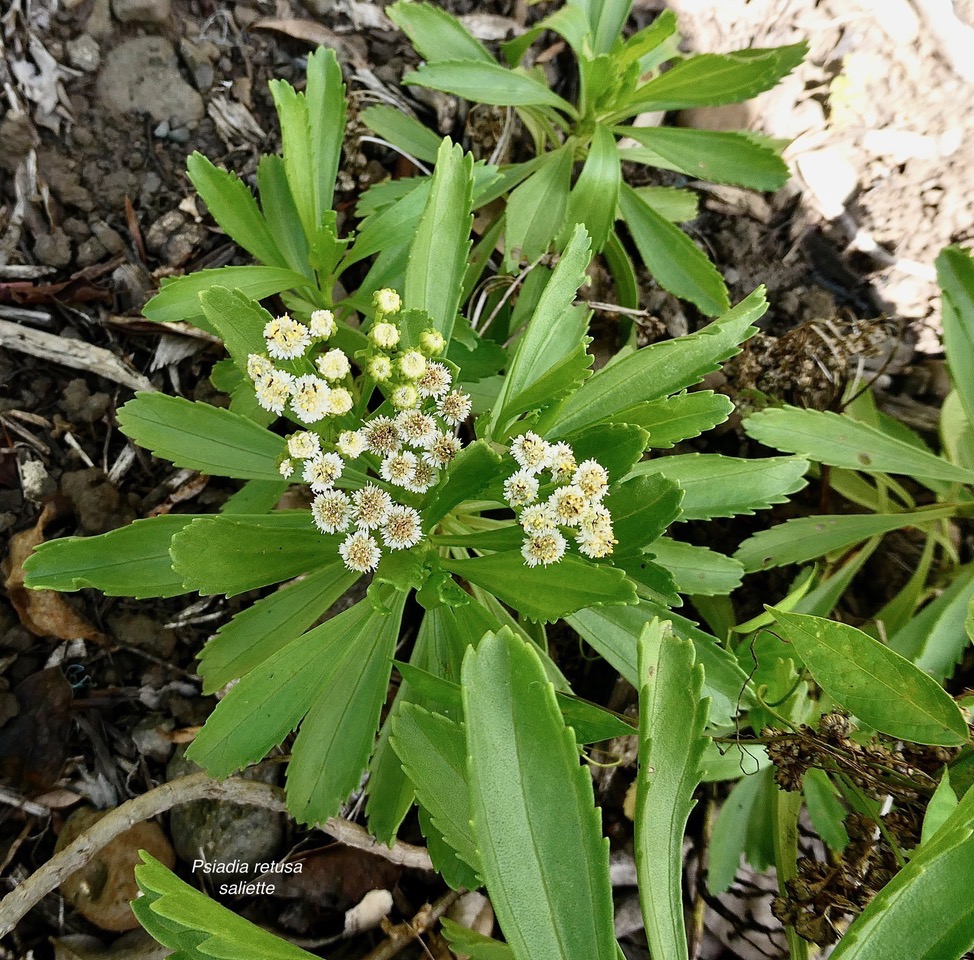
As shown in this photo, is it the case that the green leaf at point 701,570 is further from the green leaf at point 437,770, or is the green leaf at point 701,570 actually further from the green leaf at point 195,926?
the green leaf at point 195,926

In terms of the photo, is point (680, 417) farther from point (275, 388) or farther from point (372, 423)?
point (275, 388)

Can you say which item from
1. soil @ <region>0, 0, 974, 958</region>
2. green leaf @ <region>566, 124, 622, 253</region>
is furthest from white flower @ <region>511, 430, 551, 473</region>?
soil @ <region>0, 0, 974, 958</region>

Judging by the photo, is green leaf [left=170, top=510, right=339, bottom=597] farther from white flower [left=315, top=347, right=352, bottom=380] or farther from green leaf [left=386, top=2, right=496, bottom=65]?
green leaf [left=386, top=2, right=496, bottom=65]

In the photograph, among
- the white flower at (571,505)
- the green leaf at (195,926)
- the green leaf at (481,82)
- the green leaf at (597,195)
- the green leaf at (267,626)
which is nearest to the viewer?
the green leaf at (195,926)

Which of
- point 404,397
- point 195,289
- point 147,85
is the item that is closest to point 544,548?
point 404,397

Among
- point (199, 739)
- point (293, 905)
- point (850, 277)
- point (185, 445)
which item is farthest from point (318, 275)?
point (850, 277)

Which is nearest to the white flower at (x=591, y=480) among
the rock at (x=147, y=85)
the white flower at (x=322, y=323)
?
the white flower at (x=322, y=323)
